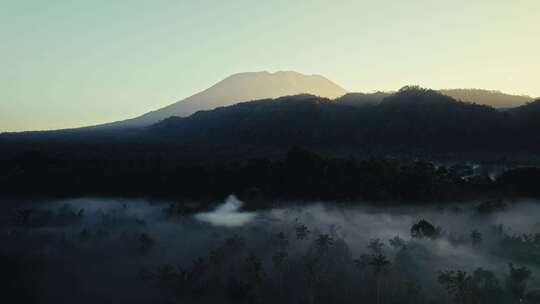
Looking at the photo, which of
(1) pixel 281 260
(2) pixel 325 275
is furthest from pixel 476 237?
(1) pixel 281 260

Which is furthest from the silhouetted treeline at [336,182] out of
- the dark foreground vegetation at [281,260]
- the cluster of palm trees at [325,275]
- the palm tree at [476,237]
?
the palm tree at [476,237]

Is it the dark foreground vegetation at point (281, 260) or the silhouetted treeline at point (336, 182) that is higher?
the silhouetted treeline at point (336, 182)

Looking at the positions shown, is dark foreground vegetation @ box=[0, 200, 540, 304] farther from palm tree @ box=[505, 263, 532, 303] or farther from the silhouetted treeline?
the silhouetted treeline

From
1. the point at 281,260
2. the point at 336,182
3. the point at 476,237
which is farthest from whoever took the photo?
the point at 336,182

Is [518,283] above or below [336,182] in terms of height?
below

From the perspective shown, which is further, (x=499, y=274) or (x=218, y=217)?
(x=218, y=217)

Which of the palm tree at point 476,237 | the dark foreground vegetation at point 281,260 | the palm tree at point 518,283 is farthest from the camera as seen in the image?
the palm tree at point 476,237

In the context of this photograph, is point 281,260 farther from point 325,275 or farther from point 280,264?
point 325,275

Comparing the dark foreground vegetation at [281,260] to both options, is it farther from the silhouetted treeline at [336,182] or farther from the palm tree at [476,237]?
the silhouetted treeline at [336,182]

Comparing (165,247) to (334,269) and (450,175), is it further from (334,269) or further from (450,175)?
(450,175)

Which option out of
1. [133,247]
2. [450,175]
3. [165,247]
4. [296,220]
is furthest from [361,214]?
[133,247]

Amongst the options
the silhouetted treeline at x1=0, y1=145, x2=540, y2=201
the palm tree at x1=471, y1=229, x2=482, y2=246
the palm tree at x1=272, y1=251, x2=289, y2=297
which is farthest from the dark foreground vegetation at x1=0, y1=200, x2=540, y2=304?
the silhouetted treeline at x1=0, y1=145, x2=540, y2=201
